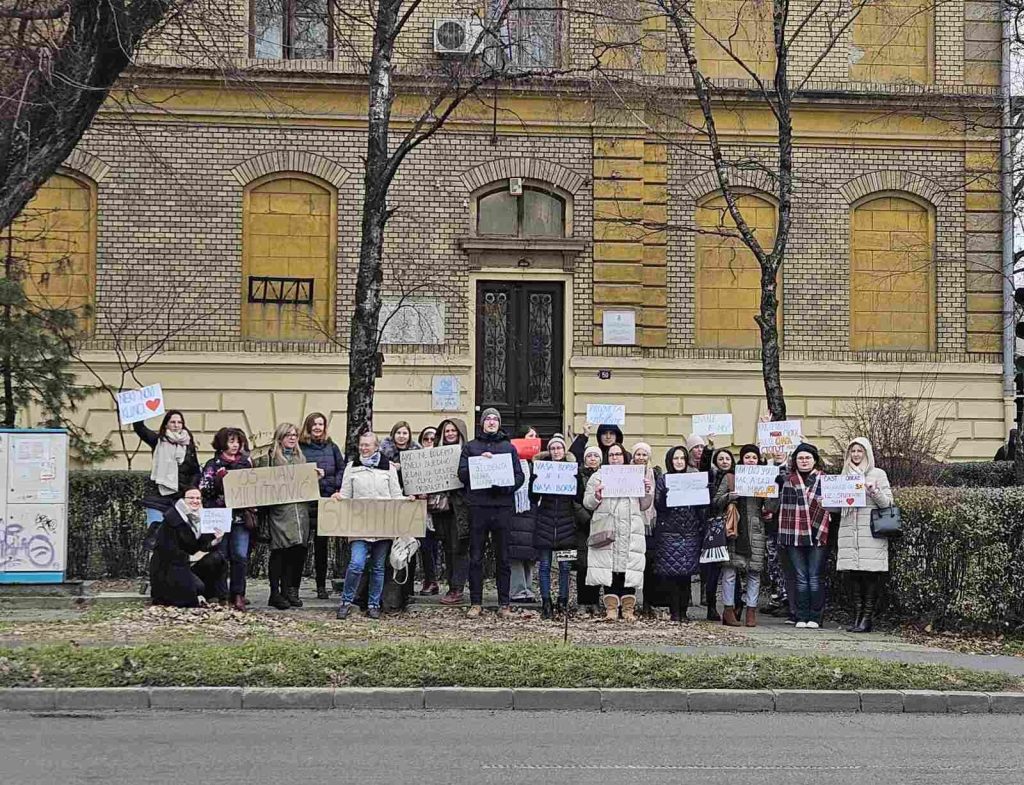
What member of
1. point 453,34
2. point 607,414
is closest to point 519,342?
point 453,34

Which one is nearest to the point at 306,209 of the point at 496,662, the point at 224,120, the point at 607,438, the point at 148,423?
the point at 224,120

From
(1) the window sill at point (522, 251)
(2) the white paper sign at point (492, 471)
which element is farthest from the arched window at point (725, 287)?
(2) the white paper sign at point (492, 471)

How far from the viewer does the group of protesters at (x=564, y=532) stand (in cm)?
1321

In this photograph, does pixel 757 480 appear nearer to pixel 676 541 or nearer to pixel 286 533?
pixel 676 541

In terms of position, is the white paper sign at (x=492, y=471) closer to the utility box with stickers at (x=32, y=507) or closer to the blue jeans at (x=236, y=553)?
the blue jeans at (x=236, y=553)

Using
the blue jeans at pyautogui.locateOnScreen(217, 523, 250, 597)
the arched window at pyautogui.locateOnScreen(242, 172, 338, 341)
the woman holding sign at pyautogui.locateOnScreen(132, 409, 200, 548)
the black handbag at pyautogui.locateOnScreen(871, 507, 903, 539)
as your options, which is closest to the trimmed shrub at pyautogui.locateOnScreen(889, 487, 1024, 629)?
the black handbag at pyautogui.locateOnScreen(871, 507, 903, 539)

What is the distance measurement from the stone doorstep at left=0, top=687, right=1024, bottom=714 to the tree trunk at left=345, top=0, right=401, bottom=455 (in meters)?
5.94

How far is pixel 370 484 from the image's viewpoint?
1342cm

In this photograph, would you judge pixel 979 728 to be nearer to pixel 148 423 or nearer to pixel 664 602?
pixel 664 602

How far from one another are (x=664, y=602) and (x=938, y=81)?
535 inches

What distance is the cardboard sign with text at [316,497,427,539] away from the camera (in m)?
13.2

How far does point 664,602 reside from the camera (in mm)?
13719

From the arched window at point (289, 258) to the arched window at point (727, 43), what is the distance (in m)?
6.70

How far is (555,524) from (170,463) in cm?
390
